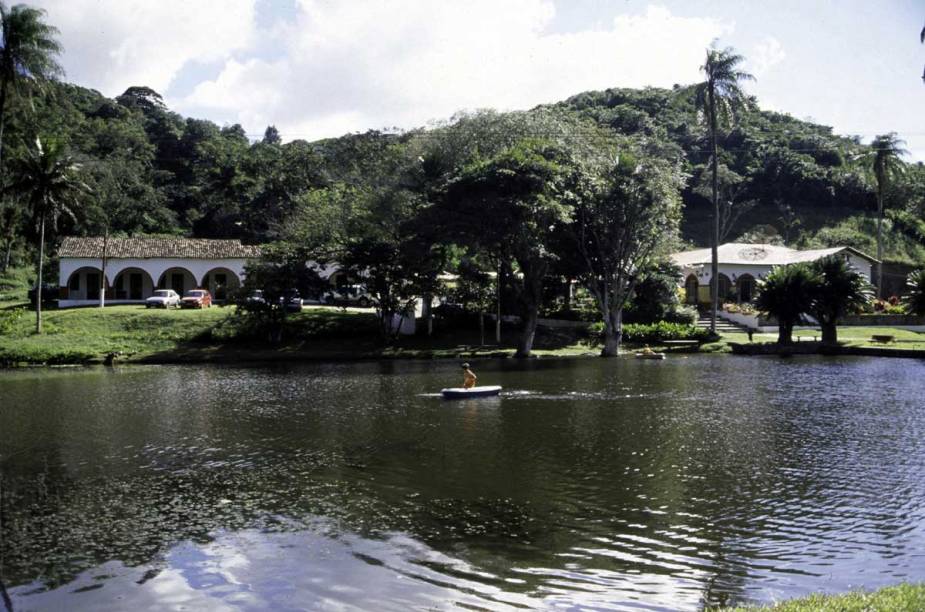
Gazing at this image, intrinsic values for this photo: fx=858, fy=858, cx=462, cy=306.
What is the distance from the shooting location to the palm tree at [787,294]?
46969mm

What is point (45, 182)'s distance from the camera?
2032 inches

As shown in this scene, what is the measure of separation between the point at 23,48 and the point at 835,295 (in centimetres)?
4544

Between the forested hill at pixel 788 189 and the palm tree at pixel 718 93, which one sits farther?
the forested hill at pixel 788 189

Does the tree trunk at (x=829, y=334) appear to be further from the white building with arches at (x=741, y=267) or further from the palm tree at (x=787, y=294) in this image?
the white building with arches at (x=741, y=267)

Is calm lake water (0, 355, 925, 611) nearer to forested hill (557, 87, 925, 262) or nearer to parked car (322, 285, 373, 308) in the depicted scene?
parked car (322, 285, 373, 308)

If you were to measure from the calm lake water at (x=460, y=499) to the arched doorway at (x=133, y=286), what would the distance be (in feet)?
127

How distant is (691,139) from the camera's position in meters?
100

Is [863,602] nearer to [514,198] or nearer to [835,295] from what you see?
[514,198]

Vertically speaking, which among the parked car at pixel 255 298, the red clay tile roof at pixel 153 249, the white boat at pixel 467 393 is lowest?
the white boat at pixel 467 393

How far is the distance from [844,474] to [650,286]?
39.1 metres

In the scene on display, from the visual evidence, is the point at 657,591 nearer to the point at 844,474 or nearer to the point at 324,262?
the point at 844,474

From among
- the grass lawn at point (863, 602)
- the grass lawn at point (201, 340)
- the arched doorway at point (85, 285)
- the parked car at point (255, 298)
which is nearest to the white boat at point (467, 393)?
the grass lawn at point (201, 340)

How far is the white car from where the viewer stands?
5900 cm

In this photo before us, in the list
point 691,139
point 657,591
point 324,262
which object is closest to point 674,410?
point 657,591
